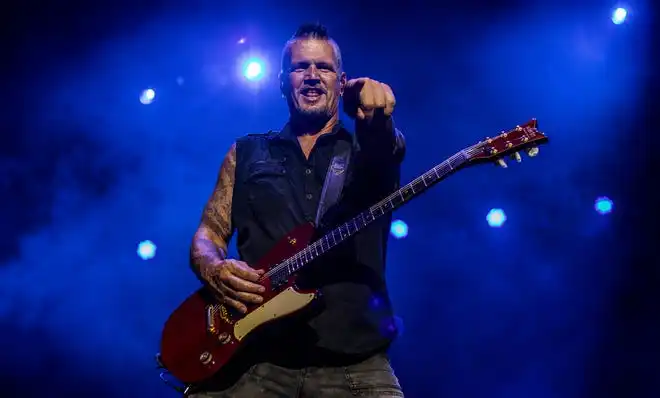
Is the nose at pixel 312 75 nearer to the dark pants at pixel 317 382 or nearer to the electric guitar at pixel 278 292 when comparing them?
the electric guitar at pixel 278 292

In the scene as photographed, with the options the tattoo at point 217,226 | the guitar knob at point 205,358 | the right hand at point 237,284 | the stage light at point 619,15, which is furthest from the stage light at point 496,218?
the guitar knob at point 205,358

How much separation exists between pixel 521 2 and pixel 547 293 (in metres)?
2.84

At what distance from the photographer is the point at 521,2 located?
6234 millimetres

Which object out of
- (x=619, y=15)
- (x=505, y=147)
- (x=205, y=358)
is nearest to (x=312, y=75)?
(x=505, y=147)

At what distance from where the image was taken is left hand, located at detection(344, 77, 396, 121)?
98.7 inches

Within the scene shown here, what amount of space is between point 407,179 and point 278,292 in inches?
133

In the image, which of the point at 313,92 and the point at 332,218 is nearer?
the point at 332,218

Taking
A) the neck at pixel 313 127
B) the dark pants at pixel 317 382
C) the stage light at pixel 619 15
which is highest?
the stage light at pixel 619 15

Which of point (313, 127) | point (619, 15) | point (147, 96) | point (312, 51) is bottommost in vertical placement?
point (313, 127)

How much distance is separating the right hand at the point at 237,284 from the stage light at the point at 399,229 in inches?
128

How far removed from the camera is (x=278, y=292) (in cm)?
277

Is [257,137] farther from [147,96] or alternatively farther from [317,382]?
[147,96]

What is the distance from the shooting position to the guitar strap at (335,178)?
304 cm

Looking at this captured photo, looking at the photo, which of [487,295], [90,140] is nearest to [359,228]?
[487,295]
